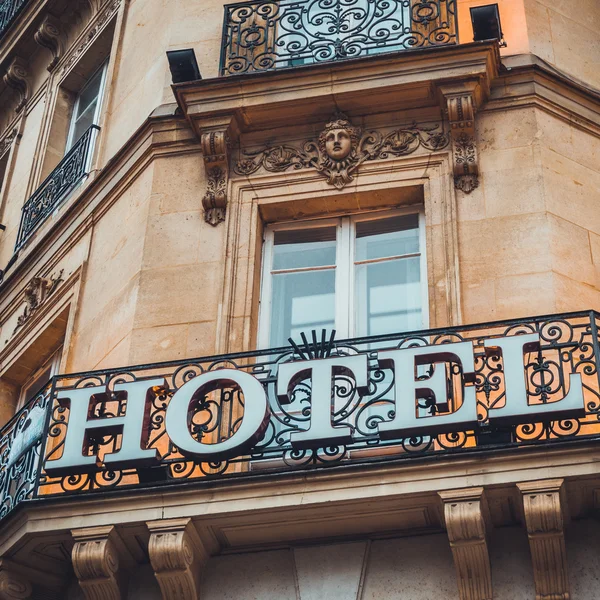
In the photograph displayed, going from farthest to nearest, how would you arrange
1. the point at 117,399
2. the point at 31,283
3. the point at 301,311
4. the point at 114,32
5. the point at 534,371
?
the point at 114,32, the point at 31,283, the point at 301,311, the point at 117,399, the point at 534,371

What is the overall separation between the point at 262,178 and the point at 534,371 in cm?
359

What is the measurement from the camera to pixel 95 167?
1369cm

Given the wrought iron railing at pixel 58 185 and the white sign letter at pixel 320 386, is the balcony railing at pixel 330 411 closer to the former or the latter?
the white sign letter at pixel 320 386

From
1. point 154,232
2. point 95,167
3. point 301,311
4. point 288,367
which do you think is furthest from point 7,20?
point 288,367

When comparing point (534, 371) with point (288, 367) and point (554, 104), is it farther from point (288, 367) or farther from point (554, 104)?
point (554, 104)

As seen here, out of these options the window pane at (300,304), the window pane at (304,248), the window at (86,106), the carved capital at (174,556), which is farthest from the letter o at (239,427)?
the window at (86,106)

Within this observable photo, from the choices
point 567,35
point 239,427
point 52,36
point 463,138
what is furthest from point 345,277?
point 52,36

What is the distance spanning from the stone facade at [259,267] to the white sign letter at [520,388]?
0.32 meters

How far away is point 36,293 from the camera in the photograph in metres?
13.4

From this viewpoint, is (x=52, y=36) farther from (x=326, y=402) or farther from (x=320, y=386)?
(x=326, y=402)

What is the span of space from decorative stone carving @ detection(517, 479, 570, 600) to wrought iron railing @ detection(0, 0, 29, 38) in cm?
1031

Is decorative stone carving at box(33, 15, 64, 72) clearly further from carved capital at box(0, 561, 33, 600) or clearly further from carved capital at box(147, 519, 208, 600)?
carved capital at box(147, 519, 208, 600)

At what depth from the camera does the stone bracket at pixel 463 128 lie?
11.5 metres

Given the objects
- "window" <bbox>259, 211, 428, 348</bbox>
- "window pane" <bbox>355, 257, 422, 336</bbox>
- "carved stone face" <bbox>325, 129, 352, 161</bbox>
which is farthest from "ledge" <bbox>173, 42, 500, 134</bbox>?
"window pane" <bbox>355, 257, 422, 336</bbox>
